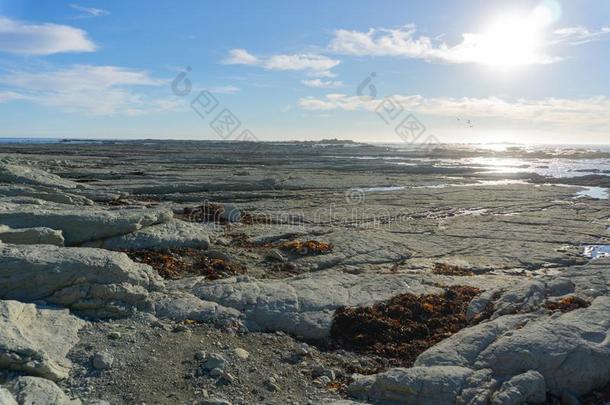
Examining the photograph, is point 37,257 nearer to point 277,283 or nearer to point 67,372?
point 67,372

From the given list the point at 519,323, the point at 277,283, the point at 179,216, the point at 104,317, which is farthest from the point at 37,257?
the point at 179,216

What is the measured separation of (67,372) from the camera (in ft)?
19.8

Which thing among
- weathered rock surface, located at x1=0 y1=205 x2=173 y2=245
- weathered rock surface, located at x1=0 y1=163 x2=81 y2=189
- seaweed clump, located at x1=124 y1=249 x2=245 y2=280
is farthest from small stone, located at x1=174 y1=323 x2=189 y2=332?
weathered rock surface, located at x1=0 y1=163 x2=81 y2=189

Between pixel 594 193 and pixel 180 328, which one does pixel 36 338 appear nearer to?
pixel 180 328

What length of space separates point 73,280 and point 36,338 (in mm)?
1564

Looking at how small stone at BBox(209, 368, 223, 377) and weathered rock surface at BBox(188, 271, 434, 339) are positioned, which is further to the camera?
weathered rock surface at BBox(188, 271, 434, 339)

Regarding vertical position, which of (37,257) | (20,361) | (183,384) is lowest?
(183,384)

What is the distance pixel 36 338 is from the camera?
6.37 metres

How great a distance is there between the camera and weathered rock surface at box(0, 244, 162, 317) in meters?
7.54

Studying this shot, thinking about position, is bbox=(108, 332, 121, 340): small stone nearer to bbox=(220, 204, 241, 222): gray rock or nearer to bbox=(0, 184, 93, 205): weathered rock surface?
bbox=(0, 184, 93, 205): weathered rock surface

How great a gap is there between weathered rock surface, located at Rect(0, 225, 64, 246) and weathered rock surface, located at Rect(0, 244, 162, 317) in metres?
1.58

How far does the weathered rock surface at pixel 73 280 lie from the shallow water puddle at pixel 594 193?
2808cm

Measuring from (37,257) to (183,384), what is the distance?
3517 millimetres

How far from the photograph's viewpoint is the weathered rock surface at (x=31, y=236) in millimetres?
9695
